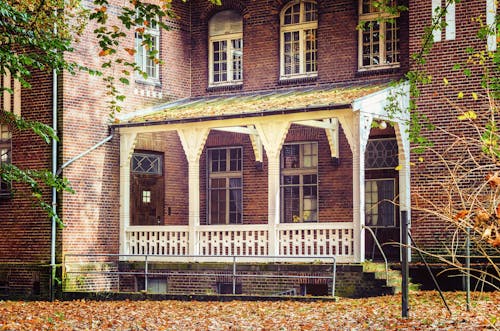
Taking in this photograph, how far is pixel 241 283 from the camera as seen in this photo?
847 inches

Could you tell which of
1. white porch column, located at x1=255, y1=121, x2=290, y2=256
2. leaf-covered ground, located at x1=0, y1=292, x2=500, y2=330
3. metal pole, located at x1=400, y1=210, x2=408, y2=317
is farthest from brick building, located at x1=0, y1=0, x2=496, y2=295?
metal pole, located at x1=400, y1=210, x2=408, y2=317

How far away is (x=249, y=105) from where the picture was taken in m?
21.7

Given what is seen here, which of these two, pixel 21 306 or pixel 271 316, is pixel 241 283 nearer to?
pixel 21 306

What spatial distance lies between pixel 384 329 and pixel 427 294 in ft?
19.2

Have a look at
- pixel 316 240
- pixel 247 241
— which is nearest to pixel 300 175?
pixel 247 241

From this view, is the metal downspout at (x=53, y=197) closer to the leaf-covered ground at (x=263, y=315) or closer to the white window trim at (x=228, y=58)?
the leaf-covered ground at (x=263, y=315)

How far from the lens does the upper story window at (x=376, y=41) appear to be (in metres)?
22.1

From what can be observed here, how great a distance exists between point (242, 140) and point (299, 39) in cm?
303

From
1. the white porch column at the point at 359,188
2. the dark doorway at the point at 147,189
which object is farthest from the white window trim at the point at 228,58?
the white porch column at the point at 359,188

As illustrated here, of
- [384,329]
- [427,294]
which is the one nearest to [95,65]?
[427,294]

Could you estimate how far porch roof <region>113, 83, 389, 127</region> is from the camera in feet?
65.3

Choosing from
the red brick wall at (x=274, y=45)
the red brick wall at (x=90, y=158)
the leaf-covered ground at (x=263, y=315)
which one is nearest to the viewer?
the leaf-covered ground at (x=263, y=315)

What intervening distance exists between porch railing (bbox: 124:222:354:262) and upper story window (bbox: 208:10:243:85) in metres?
4.62

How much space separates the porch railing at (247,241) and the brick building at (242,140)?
5 centimetres
